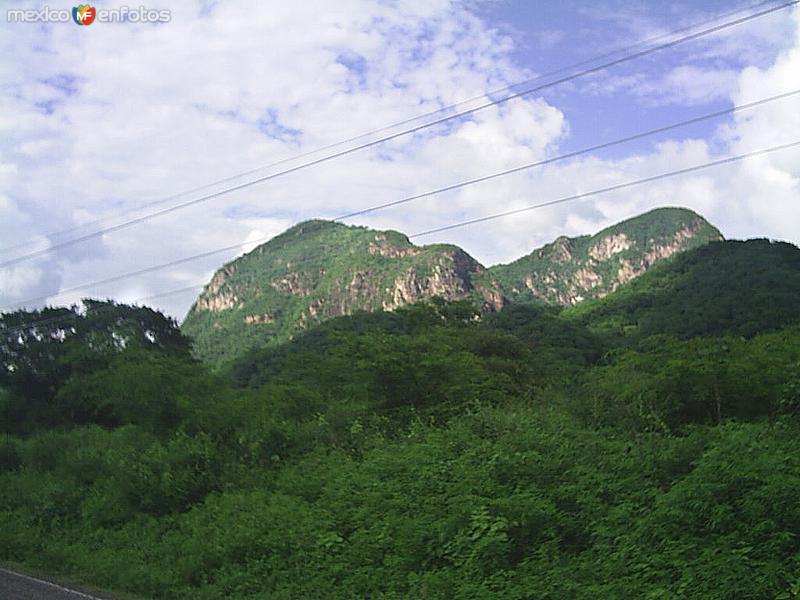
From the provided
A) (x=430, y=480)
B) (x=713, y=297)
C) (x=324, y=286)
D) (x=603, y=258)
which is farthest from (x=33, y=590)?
(x=603, y=258)

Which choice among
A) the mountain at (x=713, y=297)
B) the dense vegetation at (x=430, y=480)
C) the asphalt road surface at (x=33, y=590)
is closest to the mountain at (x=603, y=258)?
the mountain at (x=713, y=297)

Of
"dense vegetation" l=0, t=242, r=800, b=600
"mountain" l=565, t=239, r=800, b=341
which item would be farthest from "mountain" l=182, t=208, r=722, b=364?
"dense vegetation" l=0, t=242, r=800, b=600

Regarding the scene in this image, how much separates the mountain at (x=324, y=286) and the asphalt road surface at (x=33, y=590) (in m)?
111

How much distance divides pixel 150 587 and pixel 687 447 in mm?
9264

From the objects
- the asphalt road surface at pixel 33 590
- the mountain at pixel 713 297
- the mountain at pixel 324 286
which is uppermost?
the mountain at pixel 324 286

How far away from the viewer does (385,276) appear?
494ft

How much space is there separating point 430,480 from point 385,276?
452 feet

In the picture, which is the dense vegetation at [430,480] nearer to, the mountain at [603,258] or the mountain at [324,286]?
the mountain at [324,286]

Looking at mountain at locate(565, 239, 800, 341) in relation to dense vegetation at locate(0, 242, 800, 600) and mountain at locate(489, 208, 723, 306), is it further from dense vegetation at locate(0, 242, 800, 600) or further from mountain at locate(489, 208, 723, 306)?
mountain at locate(489, 208, 723, 306)

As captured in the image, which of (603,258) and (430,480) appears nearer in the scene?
(430,480)

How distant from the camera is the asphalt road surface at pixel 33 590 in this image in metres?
11.1

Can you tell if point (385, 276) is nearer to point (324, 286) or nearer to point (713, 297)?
point (324, 286)

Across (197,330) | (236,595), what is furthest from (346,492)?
(197,330)

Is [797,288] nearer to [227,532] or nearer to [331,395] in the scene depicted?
[331,395]
